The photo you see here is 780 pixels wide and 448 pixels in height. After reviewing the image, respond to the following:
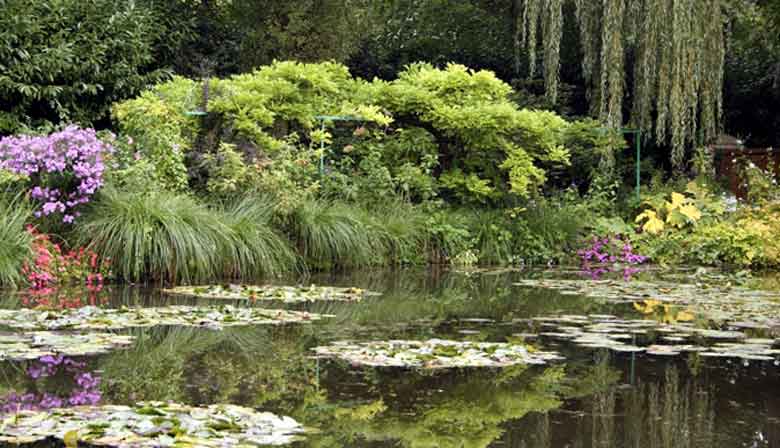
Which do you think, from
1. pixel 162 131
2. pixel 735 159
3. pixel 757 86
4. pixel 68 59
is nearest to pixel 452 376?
pixel 162 131

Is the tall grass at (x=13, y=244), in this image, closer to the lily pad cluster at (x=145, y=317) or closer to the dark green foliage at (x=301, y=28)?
the lily pad cluster at (x=145, y=317)

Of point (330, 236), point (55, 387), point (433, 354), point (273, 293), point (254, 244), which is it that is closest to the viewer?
point (55, 387)

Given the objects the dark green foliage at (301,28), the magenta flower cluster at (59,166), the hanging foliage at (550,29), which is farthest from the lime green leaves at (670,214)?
the magenta flower cluster at (59,166)

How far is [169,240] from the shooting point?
33.7 ft

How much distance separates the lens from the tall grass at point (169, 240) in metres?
10.1

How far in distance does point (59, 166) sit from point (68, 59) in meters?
4.33

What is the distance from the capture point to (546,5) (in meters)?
14.8

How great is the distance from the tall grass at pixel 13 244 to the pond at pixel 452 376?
904 millimetres

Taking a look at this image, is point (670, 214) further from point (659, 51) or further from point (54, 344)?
point (54, 344)

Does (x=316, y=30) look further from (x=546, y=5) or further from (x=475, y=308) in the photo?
(x=475, y=308)

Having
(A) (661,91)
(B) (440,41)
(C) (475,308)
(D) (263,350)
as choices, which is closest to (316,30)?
(B) (440,41)

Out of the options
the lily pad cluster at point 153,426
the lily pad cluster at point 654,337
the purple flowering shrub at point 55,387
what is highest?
the lily pad cluster at point 654,337

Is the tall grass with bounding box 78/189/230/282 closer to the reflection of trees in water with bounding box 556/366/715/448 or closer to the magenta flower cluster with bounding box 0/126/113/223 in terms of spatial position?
the magenta flower cluster with bounding box 0/126/113/223

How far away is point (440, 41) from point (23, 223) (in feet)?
38.0
